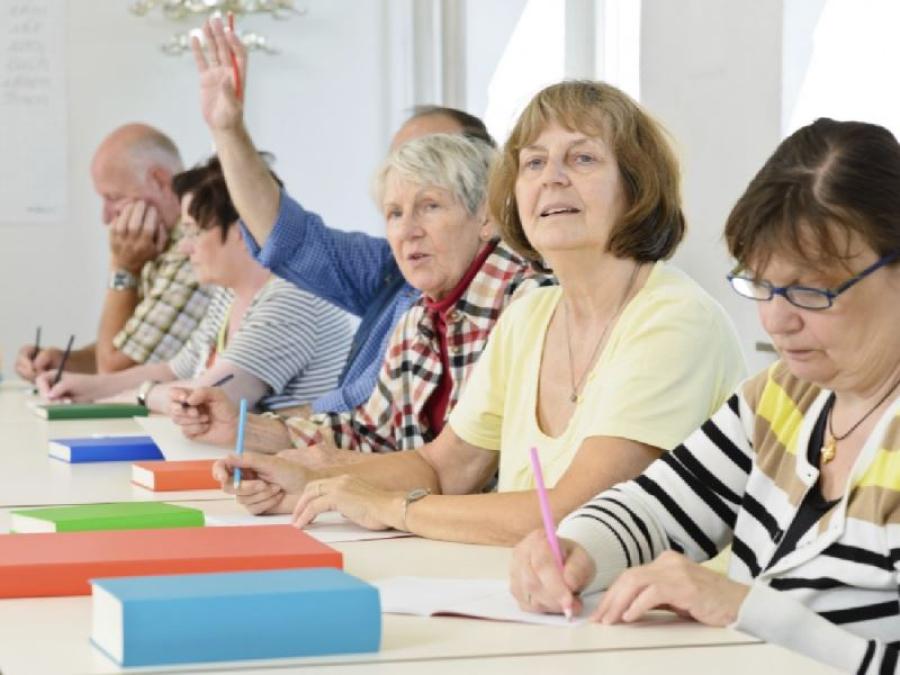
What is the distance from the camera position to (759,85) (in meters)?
3.25

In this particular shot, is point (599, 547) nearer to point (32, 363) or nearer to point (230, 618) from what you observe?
point (230, 618)

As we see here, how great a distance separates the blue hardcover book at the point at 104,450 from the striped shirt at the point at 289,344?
0.75m

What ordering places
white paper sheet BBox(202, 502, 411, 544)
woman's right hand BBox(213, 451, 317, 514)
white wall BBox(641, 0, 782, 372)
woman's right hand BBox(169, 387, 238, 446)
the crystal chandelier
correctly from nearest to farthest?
white paper sheet BBox(202, 502, 411, 544), woman's right hand BBox(213, 451, 317, 514), woman's right hand BBox(169, 387, 238, 446), white wall BBox(641, 0, 782, 372), the crystal chandelier

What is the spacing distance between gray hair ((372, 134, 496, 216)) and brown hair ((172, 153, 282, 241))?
1093 millimetres

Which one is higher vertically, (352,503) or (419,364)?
(419,364)

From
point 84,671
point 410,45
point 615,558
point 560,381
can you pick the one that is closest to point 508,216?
point 560,381

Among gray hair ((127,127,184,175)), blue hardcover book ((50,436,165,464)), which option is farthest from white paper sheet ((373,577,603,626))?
gray hair ((127,127,184,175))

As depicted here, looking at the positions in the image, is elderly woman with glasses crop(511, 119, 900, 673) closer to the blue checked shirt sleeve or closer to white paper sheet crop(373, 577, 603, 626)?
white paper sheet crop(373, 577, 603, 626)

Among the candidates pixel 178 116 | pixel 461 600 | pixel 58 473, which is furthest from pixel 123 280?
pixel 461 600

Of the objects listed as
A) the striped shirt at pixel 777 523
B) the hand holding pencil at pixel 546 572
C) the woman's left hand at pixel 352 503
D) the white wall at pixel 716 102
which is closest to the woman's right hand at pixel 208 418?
the woman's left hand at pixel 352 503

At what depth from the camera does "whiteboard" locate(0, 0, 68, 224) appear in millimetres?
6043

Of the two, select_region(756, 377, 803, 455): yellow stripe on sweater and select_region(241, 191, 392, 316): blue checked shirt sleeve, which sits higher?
select_region(241, 191, 392, 316): blue checked shirt sleeve

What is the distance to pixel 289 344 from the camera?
144 inches

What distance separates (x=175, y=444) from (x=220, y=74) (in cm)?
105
